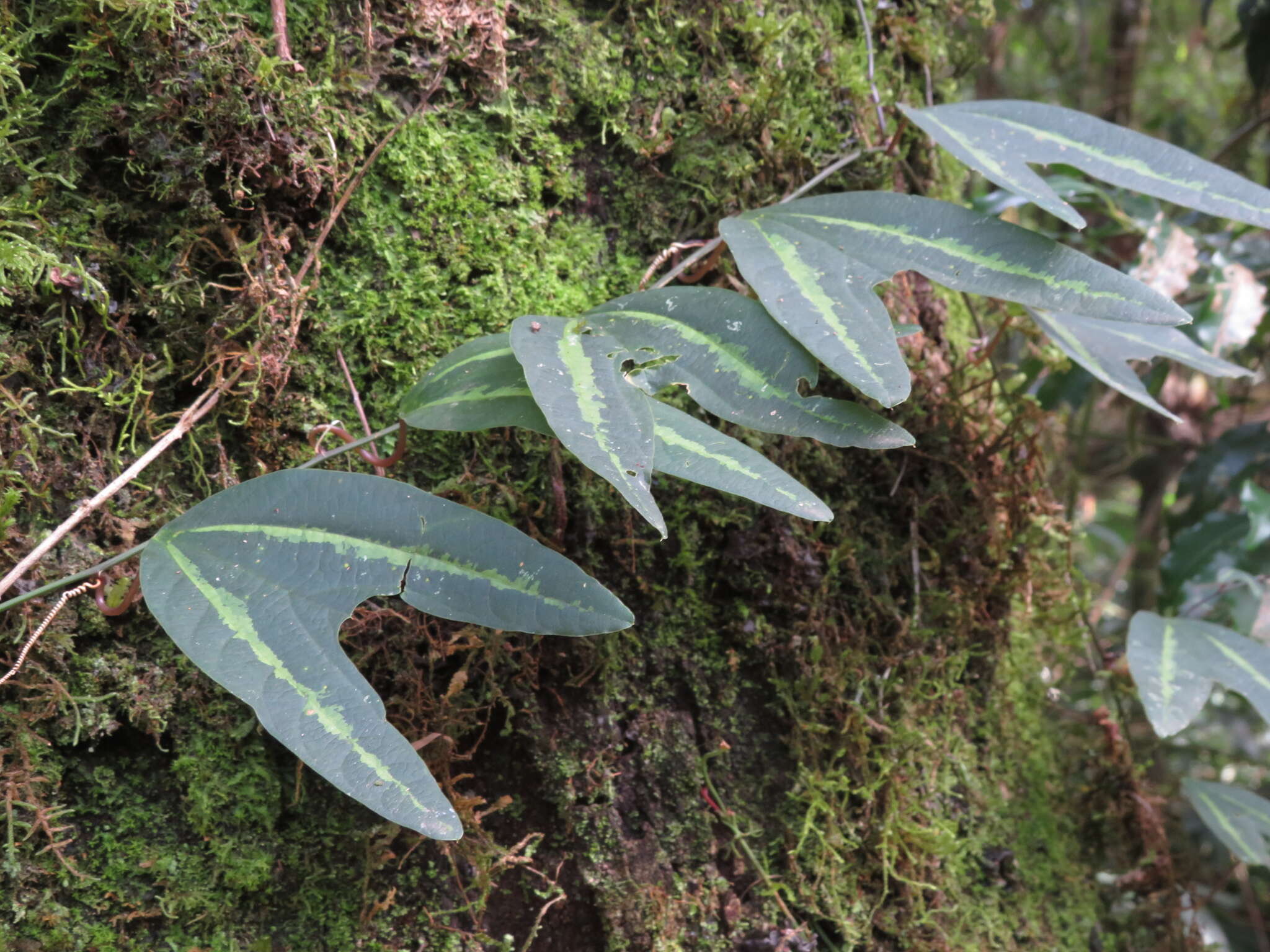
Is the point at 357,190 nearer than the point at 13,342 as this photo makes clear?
No

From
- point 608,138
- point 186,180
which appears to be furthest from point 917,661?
point 186,180

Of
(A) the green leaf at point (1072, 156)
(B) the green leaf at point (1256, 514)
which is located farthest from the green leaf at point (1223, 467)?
(A) the green leaf at point (1072, 156)

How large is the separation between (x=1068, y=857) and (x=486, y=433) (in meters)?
1.09

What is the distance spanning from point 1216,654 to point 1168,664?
10 cm

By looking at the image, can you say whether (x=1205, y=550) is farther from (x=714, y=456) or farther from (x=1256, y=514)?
(x=714, y=456)

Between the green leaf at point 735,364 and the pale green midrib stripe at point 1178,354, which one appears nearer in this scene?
the green leaf at point 735,364

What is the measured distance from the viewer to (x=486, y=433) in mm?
921

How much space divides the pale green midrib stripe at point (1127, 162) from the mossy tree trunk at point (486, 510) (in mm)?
210

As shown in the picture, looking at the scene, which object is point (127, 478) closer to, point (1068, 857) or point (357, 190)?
point (357, 190)

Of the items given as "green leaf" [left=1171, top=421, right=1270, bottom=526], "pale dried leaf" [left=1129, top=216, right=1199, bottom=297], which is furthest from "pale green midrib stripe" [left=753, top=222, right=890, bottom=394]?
"green leaf" [left=1171, top=421, right=1270, bottom=526]

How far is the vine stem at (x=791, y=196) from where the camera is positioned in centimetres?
100

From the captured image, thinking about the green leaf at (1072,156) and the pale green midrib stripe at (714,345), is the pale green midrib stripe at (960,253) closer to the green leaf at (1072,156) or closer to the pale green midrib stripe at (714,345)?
the green leaf at (1072,156)

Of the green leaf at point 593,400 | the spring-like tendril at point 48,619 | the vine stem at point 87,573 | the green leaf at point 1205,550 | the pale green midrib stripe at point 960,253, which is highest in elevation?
the pale green midrib stripe at point 960,253

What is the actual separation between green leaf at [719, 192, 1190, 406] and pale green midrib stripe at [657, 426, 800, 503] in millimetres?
138
